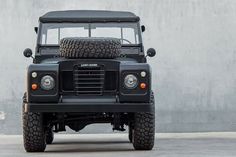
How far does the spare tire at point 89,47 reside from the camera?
12695 mm

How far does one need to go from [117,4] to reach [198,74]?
2.41 metres

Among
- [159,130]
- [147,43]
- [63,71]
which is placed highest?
[63,71]

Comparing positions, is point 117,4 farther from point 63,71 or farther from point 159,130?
point 63,71

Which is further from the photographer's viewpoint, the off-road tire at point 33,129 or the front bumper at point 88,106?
the off-road tire at point 33,129

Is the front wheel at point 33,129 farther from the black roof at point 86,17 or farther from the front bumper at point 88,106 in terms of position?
the black roof at point 86,17

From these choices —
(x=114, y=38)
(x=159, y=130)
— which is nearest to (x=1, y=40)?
(x=159, y=130)

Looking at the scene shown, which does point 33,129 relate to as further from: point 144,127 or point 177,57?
point 177,57

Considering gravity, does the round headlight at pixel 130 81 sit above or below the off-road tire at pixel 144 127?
above

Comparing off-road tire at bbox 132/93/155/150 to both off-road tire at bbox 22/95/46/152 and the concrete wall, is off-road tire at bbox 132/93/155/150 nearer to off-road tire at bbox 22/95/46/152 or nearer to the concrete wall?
off-road tire at bbox 22/95/46/152

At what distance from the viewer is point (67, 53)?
12773 millimetres

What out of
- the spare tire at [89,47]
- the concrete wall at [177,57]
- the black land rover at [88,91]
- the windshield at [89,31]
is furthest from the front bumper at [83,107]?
the concrete wall at [177,57]

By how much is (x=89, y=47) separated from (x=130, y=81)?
0.73m

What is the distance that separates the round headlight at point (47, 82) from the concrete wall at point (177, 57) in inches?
331

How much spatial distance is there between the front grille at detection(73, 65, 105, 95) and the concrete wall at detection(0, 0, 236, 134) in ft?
27.2
